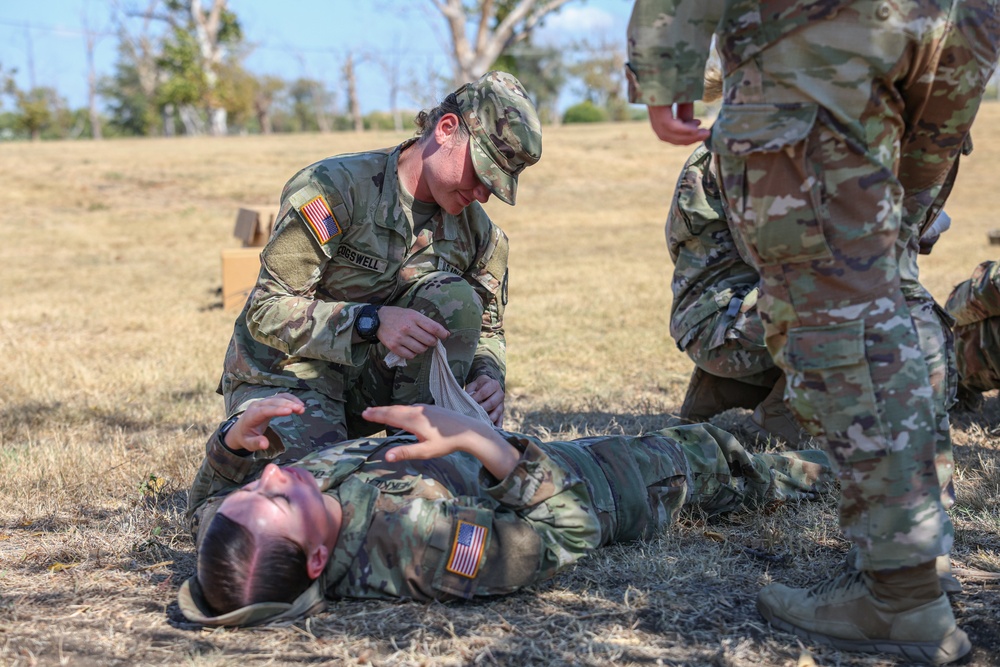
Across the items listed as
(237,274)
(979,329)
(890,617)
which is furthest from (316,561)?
(237,274)

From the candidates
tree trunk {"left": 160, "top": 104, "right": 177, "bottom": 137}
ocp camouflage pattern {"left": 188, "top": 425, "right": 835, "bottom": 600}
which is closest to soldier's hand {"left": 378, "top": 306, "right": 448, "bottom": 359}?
ocp camouflage pattern {"left": 188, "top": 425, "right": 835, "bottom": 600}

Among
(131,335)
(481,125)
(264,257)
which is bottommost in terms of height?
(131,335)

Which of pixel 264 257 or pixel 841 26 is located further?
pixel 264 257

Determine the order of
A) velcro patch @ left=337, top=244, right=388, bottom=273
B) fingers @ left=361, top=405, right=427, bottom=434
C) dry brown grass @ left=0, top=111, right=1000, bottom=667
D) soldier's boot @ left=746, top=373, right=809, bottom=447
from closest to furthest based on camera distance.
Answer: dry brown grass @ left=0, top=111, right=1000, bottom=667 < fingers @ left=361, top=405, right=427, bottom=434 < velcro patch @ left=337, top=244, right=388, bottom=273 < soldier's boot @ left=746, top=373, right=809, bottom=447

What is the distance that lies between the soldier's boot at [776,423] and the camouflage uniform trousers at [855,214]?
185cm

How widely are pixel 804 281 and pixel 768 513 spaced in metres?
1.35

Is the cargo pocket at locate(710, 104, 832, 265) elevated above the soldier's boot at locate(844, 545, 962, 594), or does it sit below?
above

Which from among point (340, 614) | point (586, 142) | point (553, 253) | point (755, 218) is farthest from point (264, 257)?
point (586, 142)

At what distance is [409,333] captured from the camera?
3.00m

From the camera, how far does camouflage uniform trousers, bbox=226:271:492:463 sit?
327 cm

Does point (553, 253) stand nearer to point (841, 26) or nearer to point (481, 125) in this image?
point (481, 125)

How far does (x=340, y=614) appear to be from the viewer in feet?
8.13

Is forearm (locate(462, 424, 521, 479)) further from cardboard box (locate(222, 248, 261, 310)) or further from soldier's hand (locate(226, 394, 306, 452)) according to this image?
cardboard box (locate(222, 248, 261, 310))

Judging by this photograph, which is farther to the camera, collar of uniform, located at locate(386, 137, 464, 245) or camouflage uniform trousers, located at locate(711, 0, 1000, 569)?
collar of uniform, located at locate(386, 137, 464, 245)
